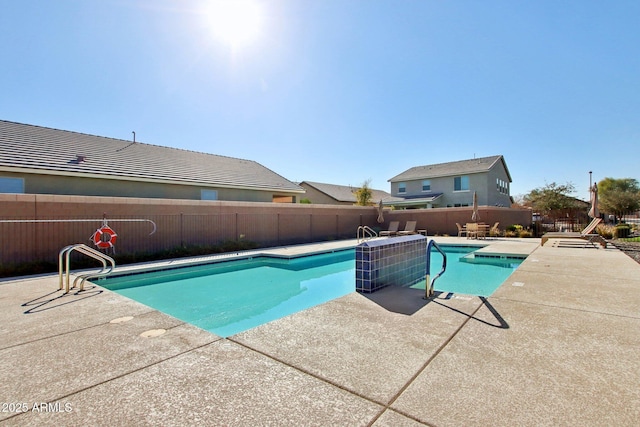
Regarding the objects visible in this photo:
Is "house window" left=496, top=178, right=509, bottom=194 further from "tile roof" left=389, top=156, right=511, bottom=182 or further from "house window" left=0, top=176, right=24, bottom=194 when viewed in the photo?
"house window" left=0, top=176, right=24, bottom=194

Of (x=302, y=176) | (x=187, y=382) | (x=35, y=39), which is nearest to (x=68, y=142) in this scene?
(x=35, y=39)

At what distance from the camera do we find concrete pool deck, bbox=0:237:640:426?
1955 mm

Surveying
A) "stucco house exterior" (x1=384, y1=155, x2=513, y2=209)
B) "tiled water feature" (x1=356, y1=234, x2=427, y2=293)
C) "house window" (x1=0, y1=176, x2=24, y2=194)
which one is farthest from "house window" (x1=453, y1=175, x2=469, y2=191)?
"house window" (x1=0, y1=176, x2=24, y2=194)

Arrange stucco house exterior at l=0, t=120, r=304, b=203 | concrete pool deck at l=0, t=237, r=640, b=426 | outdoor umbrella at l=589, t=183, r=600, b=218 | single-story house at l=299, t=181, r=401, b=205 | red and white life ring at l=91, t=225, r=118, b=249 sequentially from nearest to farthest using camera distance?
concrete pool deck at l=0, t=237, r=640, b=426, red and white life ring at l=91, t=225, r=118, b=249, stucco house exterior at l=0, t=120, r=304, b=203, outdoor umbrella at l=589, t=183, r=600, b=218, single-story house at l=299, t=181, r=401, b=205

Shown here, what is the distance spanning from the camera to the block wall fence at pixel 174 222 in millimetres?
8391

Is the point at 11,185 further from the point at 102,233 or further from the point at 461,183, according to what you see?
the point at 461,183

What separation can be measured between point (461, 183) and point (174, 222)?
23.5 m

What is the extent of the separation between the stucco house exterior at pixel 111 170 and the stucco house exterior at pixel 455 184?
48.7ft

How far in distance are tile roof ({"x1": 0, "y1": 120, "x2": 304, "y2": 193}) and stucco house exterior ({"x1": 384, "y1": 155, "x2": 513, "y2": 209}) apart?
1425 centimetres

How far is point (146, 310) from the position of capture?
14.3ft

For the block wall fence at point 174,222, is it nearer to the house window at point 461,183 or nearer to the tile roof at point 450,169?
the house window at point 461,183

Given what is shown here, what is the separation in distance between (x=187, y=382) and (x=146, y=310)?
8.21 feet

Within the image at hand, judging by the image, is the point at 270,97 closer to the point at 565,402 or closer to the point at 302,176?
the point at 565,402

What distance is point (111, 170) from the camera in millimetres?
12508
